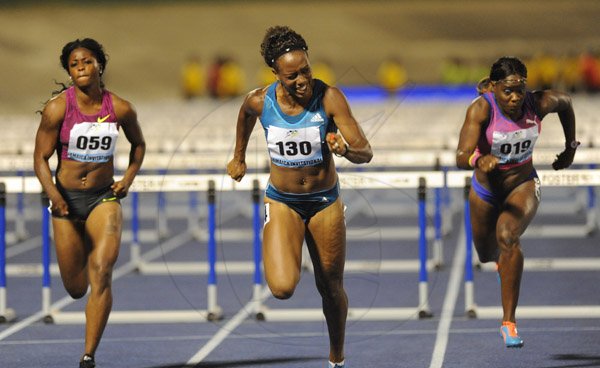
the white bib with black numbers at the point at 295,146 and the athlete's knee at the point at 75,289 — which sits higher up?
the white bib with black numbers at the point at 295,146

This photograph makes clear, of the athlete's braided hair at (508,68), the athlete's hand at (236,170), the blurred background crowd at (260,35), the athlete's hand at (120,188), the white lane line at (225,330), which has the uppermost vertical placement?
the blurred background crowd at (260,35)

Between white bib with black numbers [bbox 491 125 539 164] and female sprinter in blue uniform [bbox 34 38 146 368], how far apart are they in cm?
194

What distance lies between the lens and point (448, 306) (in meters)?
9.91

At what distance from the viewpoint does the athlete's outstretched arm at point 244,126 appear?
6.46m

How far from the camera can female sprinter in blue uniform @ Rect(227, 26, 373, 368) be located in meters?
6.21

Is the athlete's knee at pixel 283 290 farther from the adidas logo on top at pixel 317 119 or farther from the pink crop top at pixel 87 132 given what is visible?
the pink crop top at pixel 87 132

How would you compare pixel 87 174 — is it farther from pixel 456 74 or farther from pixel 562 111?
pixel 456 74

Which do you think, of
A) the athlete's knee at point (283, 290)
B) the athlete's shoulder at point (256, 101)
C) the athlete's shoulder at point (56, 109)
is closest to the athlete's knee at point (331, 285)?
the athlete's knee at point (283, 290)

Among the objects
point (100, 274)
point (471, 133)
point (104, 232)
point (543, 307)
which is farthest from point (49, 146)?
point (543, 307)

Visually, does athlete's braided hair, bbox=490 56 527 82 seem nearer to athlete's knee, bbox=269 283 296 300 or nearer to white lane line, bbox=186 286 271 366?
athlete's knee, bbox=269 283 296 300

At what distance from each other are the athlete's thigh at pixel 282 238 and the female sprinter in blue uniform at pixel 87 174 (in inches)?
38.1

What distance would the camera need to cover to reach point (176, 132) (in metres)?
17.8

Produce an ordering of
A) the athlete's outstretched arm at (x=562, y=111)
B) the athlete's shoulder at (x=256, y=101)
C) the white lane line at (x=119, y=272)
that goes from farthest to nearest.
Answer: the white lane line at (x=119, y=272) < the athlete's outstretched arm at (x=562, y=111) < the athlete's shoulder at (x=256, y=101)

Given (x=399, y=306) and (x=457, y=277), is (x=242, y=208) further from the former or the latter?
(x=399, y=306)
